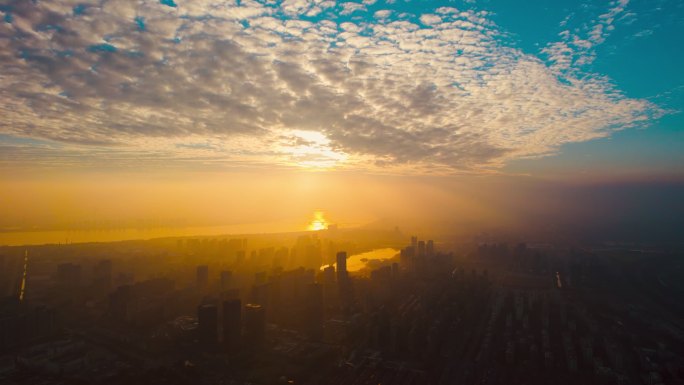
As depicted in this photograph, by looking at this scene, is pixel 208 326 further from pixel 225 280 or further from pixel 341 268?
pixel 341 268

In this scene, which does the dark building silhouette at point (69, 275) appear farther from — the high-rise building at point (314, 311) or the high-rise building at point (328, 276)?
the high-rise building at point (314, 311)

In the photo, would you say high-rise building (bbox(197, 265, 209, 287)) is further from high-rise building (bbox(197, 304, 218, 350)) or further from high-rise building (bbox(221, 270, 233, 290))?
high-rise building (bbox(197, 304, 218, 350))

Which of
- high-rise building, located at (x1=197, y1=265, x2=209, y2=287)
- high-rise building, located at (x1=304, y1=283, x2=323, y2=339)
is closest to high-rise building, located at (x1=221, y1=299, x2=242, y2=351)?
high-rise building, located at (x1=304, y1=283, x2=323, y2=339)

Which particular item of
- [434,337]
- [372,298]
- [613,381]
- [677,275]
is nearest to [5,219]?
[372,298]

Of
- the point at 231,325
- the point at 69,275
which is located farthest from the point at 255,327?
the point at 69,275

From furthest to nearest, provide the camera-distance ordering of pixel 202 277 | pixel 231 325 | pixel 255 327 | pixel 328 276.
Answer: pixel 328 276
pixel 202 277
pixel 255 327
pixel 231 325

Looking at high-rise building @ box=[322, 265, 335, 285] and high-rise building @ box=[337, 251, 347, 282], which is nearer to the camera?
high-rise building @ box=[337, 251, 347, 282]
